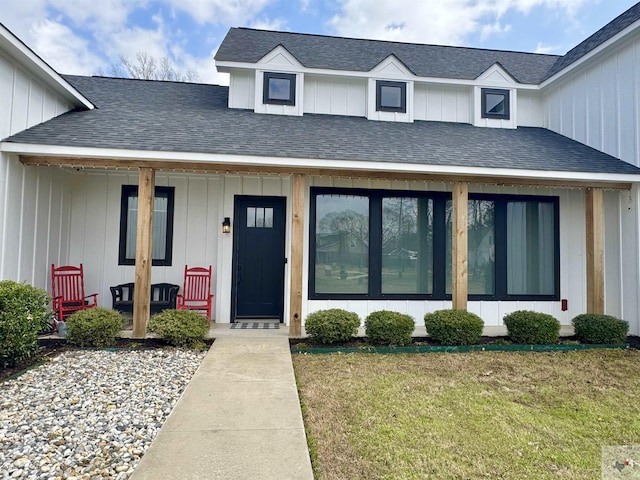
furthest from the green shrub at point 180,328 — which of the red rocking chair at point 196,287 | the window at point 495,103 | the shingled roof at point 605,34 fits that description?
the shingled roof at point 605,34

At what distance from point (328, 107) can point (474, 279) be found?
15.2ft

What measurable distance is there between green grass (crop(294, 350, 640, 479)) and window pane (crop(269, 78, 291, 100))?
5343 mm

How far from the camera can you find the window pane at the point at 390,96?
8.13 meters

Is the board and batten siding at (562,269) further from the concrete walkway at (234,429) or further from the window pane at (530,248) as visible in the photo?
the concrete walkway at (234,429)

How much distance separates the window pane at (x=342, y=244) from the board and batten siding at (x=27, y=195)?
4.47 meters

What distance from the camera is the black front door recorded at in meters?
6.94

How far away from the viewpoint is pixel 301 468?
2.39 m

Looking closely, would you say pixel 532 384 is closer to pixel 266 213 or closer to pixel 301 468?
pixel 301 468

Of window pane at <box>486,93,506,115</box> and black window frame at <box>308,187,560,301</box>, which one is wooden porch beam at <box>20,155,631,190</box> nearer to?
black window frame at <box>308,187,560,301</box>

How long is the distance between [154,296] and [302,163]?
12.7 ft

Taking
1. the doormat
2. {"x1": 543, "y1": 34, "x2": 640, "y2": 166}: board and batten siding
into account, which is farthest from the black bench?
{"x1": 543, "y1": 34, "x2": 640, "y2": 166}: board and batten siding

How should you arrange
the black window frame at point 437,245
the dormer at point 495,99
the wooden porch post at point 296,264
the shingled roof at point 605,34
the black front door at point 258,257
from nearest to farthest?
the wooden porch post at point 296,264, the shingled roof at point 605,34, the black window frame at point 437,245, the black front door at point 258,257, the dormer at point 495,99

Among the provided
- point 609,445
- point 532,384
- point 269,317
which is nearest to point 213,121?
point 269,317

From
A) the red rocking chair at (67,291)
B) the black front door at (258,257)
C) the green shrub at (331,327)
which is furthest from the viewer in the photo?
the black front door at (258,257)
